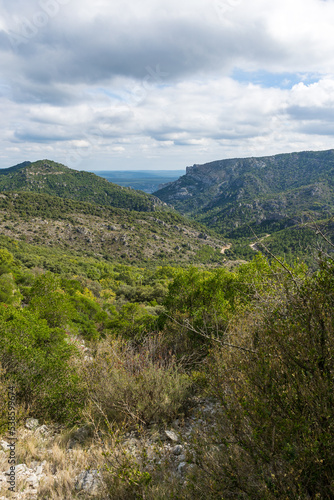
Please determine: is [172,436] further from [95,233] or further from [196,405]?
[95,233]

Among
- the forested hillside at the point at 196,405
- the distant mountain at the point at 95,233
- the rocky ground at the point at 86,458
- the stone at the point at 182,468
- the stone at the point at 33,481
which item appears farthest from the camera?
the distant mountain at the point at 95,233

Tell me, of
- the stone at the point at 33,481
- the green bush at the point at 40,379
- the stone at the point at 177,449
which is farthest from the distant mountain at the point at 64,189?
the stone at the point at 33,481

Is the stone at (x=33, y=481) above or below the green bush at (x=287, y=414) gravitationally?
below

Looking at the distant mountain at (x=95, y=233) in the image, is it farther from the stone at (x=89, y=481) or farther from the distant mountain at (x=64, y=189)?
the stone at (x=89, y=481)

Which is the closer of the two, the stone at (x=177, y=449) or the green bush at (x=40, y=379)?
the stone at (x=177, y=449)

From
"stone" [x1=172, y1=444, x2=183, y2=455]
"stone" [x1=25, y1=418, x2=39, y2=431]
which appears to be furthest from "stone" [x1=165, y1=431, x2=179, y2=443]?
"stone" [x1=25, y1=418, x2=39, y2=431]

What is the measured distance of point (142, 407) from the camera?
4.71 meters

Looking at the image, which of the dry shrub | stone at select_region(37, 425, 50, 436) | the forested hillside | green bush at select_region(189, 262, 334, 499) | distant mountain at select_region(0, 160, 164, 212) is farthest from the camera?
distant mountain at select_region(0, 160, 164, 212)

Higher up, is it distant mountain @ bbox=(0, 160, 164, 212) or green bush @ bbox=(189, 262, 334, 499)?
distant mountain @ bbox=(0, 160, 164, 212)

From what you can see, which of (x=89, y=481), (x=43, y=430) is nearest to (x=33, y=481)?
(x=89, y=481)

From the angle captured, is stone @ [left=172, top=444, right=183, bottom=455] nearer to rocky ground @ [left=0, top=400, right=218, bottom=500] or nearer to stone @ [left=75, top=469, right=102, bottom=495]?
rocky ground @ [left=0, top=400, right=218, bottom=500]

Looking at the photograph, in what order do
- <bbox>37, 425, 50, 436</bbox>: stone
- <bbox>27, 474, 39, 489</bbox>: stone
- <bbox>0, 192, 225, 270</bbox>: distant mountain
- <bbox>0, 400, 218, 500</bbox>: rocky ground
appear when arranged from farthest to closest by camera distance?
<bbox>0, 192, 225, 270</bbox>: distant mountain
<bbox>37, 425, 50, 436</bbox>: stone
<bbox>27, 474, 39, 489</bbox>: stone
<bbox>0, 400, 218, 500</bbox>: rocky ground

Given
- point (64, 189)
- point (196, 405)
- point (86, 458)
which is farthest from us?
point (64, 189)

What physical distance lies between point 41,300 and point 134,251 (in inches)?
3367
